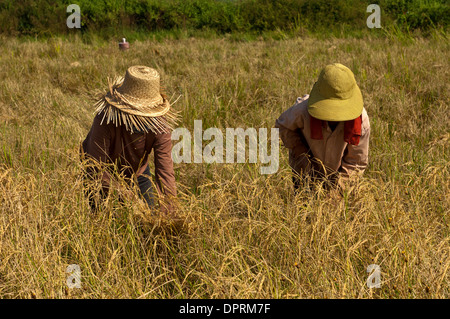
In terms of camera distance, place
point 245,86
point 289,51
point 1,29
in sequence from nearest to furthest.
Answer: point 245,86, point 289,51, point 1,29

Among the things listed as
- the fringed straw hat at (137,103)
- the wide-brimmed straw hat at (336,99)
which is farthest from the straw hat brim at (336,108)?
the fringed straw hat at (137,103)

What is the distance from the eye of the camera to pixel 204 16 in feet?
31.2

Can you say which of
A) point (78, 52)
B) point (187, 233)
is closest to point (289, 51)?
point (78, 52)

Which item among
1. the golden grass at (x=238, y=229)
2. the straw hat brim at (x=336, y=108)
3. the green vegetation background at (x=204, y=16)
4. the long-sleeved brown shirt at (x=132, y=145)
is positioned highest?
the green vegetation background at (x=204, y=16)

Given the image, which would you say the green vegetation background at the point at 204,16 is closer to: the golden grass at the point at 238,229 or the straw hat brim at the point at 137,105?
the golden grass at the point at 238,229

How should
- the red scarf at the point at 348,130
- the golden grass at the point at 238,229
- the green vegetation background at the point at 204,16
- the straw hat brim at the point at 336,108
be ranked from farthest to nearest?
the green vegetation background at the point at 204,16 < the red scarf at the point at 348,130 < the straw hat brim at the point at 336,108 < the golden grass at the point at 238,229

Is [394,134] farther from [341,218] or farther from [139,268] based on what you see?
[139,268]

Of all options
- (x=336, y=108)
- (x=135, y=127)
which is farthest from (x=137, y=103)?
(x=336, y=108)

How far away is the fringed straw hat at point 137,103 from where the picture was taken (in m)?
2.22

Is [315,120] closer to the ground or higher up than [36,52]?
closer to the ground

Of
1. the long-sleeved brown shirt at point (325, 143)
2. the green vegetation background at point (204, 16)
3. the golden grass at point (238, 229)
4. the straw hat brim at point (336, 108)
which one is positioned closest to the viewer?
the golden grass at point (238, 229)

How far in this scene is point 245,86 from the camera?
4.75m

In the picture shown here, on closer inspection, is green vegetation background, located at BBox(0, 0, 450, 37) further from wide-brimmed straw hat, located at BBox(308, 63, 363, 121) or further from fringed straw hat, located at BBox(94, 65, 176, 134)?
fringed straw hat, located at BBox(94, 65, 176, 134)

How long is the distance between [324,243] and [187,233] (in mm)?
607
